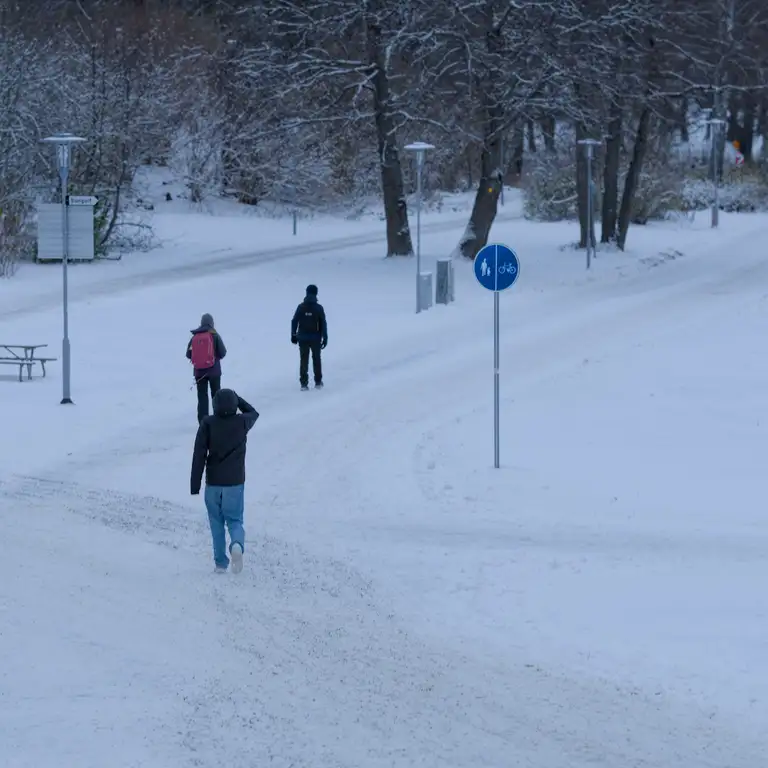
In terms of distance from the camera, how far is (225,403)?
11578 millimetres

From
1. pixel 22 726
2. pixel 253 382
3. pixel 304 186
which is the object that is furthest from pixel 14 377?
pixel 304 186

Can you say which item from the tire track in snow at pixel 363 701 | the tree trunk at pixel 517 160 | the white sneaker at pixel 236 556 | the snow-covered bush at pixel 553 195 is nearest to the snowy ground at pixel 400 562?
the tire track in snow at pixel 363 701

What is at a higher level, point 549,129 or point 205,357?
point 549,129

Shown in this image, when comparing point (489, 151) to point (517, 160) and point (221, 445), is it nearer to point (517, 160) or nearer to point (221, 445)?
point (221, 445)

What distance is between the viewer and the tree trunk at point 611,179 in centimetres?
4166

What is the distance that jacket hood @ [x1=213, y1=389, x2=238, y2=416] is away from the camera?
1158cm

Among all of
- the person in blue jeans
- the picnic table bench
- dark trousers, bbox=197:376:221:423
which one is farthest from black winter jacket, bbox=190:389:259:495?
the picnic table bench

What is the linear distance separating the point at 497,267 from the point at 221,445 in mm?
4855

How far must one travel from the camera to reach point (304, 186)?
59000 mm

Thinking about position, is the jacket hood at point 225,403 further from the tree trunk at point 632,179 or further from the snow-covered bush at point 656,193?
the snow-covered bush at point 656,193

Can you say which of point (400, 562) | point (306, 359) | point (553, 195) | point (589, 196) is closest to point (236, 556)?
point (400, 562)

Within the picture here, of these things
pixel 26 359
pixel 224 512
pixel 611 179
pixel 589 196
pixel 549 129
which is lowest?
pixel 224 512

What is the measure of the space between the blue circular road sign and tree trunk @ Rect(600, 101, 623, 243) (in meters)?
25.9

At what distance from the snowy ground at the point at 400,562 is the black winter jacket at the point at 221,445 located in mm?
767
